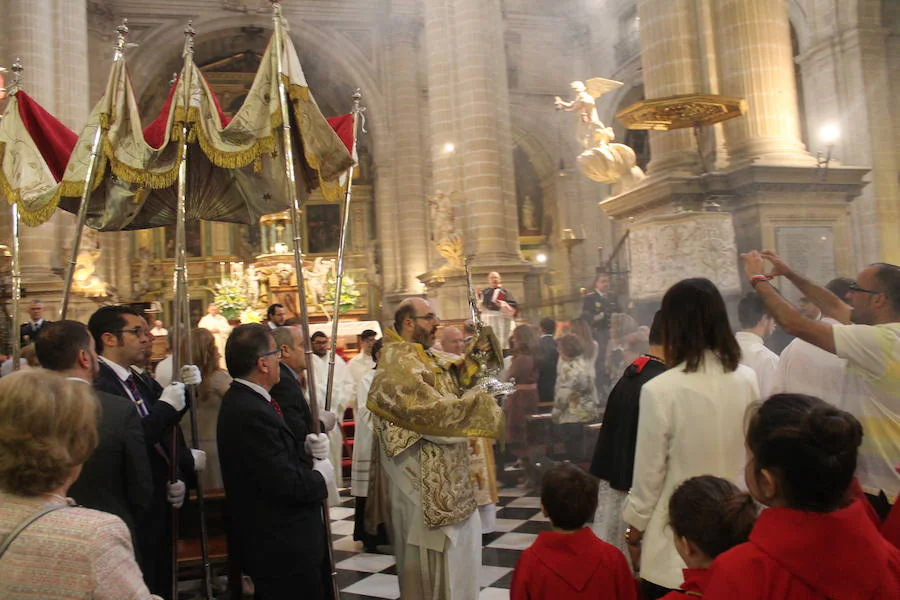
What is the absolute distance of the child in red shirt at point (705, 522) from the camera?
1943 mm

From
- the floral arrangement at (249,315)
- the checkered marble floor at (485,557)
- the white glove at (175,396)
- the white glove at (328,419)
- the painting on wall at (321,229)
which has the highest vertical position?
the painting on wall at (321,229)

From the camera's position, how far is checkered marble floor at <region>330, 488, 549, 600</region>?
4812mm

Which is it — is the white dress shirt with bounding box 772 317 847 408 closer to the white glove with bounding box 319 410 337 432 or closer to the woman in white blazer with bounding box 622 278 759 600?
the woman in white blazer with bounding box 622 278 759 600

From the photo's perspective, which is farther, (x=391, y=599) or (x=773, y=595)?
(x=391, y=599)

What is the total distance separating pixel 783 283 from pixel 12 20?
12.6 meters

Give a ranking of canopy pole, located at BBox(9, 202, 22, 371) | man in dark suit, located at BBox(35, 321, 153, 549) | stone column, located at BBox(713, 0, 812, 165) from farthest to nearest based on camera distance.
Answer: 1. stone column, located at BBox(713, 0, 812, 165)
2. canopy pole, located at BBox(9, 202, 22, 371)
3. man in dark suit, located at BBox(35, 321, 153, 549)

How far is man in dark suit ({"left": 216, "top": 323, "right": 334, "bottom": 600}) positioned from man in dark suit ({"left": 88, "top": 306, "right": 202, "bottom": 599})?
1.00 ft

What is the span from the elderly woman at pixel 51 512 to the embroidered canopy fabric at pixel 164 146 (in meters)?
2.52

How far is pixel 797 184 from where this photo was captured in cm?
831

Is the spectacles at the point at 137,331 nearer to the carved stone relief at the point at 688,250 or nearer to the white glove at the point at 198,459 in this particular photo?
the white glove at the point at 198,459

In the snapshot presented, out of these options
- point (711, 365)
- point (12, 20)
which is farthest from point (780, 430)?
point (12, 20)

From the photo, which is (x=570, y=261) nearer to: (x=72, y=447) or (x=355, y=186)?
(x=355, y=186)

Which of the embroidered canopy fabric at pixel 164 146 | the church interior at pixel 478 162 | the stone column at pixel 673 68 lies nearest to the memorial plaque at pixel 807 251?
the church interior at pixel 478 162

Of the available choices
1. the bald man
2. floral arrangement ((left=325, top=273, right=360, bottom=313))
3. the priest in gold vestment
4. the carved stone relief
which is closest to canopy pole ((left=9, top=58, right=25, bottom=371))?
the priest in gold vestment
